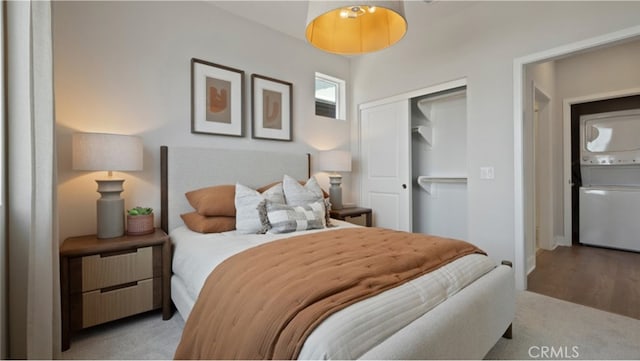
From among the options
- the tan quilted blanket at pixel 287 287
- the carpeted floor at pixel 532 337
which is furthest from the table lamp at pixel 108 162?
the tan quilted blanket at pixel 287 287

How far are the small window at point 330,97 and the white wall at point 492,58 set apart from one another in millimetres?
1186

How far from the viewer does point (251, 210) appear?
2238mm

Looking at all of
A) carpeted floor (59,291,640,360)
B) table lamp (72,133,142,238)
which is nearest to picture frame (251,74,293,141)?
table lamp (72,133,142,238)

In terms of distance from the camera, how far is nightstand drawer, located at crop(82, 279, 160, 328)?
1.80 metres

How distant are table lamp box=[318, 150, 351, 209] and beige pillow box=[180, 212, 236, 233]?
4.72 feet

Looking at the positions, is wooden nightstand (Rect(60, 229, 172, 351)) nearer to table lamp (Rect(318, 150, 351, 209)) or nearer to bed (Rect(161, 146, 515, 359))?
bed (Rect(161, 146, 515, 359))

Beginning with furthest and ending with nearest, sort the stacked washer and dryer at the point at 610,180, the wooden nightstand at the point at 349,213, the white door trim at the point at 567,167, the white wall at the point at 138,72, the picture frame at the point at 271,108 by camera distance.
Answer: the white door trim at the point at 567,167
the stacked washer and dryer at the point at 610,180
the wooden nightstand at the point at 349,213
the picture frame at the point at 271,108
the white wall at the point at 138,72

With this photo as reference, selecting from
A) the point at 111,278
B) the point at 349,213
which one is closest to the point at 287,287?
the point at 111,278

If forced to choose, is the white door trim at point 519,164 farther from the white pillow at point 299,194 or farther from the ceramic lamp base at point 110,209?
the ceramic lamp base at point 110,209

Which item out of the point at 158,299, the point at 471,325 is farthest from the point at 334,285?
the point at 158,299

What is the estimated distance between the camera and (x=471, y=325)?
4.09ft

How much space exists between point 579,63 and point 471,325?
467cm

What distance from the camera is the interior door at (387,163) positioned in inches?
138

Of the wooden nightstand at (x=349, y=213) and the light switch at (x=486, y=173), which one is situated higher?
the light switch at (x=486, y=173)
